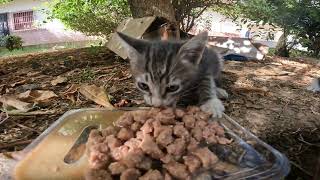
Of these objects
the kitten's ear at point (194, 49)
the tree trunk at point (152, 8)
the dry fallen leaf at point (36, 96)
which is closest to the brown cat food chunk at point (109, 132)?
the kitten's ear at point (194, 49)

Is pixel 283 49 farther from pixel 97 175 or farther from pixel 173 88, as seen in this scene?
pixel 97 175

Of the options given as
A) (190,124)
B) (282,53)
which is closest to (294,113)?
(190,124)

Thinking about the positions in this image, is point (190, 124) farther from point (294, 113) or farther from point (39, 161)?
point (294, 113)

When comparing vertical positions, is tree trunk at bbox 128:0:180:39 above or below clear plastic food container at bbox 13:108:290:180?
above

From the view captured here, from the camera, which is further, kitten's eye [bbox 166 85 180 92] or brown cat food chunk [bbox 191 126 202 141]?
kitten's eye [bbox 166 85 180 92]

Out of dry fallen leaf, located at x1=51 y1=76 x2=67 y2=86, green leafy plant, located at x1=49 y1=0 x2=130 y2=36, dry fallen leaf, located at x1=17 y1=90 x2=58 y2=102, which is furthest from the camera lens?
green leafy plant, located at x1=49 y1=0 x2=130 y2=36

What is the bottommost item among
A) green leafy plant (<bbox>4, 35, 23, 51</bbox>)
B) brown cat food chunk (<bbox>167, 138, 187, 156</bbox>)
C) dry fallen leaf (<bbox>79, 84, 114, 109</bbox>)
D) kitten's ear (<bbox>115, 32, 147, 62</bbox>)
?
green leafy plant (<bbox>4, 35, 23, 51</bbox>)

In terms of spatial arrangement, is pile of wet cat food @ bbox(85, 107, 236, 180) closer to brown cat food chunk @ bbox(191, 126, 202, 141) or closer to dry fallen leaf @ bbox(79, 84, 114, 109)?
brown cat food chunk @ bbox(191, 126, 202, 141)

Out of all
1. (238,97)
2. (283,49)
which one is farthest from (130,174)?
(283,49)

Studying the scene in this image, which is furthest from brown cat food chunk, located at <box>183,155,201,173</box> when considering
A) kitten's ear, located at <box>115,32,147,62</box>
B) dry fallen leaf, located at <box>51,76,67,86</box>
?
dry fallen leaf, located at <box>51,76,67,86</box>
